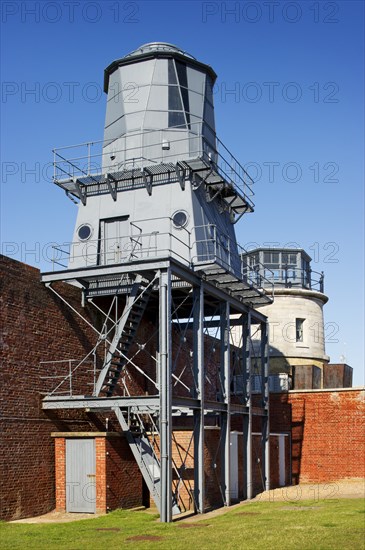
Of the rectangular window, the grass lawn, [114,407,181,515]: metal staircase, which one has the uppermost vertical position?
the rectangular window

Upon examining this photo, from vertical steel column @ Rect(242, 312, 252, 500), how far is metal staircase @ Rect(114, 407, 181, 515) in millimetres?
4763

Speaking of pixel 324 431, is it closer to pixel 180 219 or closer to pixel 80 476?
pixel 180 219

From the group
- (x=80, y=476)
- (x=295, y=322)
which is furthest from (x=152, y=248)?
(x=295, y=322)

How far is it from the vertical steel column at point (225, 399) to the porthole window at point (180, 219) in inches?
115

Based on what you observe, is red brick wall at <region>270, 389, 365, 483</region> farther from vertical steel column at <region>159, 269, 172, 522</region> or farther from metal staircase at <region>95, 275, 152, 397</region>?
vertical steel column at <region>159, 269, 172, 522</region>

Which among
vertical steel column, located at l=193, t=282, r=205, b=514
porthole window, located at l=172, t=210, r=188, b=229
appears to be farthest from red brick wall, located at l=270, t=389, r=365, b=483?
porthole window, located at l=172, t=210, r=188, b=229

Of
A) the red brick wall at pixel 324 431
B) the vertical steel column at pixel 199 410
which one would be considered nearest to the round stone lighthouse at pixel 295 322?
the red brick wall at pixel 324 431

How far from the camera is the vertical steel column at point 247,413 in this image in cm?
2512

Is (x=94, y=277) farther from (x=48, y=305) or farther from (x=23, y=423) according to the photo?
(x=23, y=423)

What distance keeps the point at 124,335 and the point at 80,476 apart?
4.24 meters

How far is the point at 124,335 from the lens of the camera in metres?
21.8

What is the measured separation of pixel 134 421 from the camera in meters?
22.8

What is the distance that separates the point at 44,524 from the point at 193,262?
353 inches

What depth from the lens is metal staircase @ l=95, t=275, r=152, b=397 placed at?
832 inches
